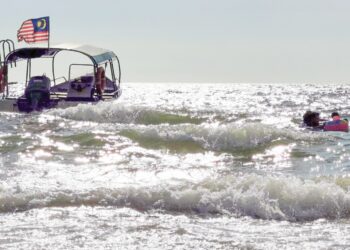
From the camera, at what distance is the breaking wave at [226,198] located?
29.6 feet

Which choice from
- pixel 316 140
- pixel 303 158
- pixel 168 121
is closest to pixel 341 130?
pixel 316 140

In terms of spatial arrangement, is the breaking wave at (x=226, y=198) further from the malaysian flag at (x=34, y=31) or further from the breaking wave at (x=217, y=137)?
the malaysian flag at (x=34, y=31)

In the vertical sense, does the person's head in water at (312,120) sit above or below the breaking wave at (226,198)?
above

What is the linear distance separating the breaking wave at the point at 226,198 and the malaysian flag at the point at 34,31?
1719cm

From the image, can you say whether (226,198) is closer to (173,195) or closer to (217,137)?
(173,195)

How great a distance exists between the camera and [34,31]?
26031mm

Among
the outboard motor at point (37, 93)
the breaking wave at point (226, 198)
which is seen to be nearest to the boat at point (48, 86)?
the outboard motor at point (37, 93)

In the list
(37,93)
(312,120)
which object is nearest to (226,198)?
(312,120)

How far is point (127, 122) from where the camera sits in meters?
25.6

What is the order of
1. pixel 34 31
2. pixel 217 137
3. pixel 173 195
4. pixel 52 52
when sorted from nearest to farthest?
pixel 173 195 < pixel 217 137 < pixel 34 31 < pixel 52 52

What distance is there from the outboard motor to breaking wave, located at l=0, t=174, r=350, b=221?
16380 mm

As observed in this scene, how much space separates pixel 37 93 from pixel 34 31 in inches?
104

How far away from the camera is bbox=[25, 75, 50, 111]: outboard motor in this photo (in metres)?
25.9

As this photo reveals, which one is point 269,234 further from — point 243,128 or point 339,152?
point 243,128
